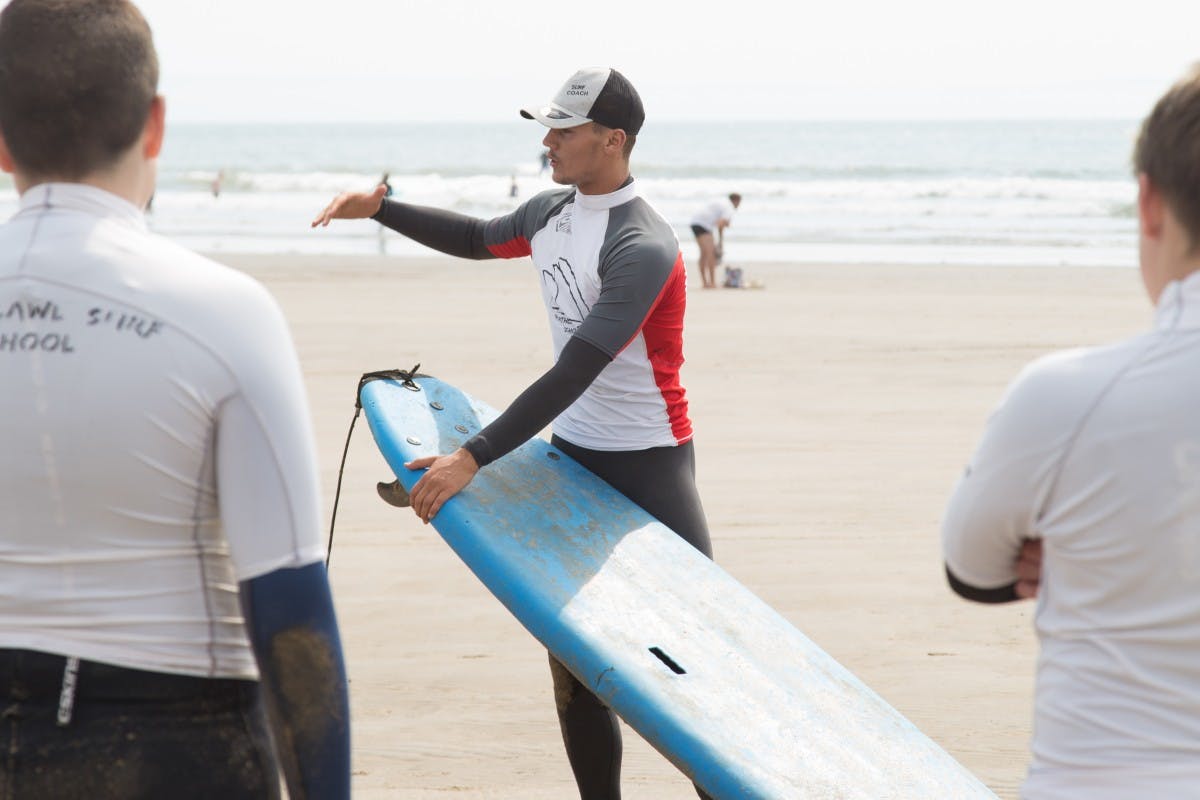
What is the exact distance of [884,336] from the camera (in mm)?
12602

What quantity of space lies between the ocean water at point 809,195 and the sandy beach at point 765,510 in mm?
1847

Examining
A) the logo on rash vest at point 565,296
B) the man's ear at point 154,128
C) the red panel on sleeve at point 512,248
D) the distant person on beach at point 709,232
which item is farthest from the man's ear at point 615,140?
the distant person on beach at point 709,232

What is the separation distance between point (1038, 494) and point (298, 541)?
0.84 metres

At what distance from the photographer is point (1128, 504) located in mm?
1542

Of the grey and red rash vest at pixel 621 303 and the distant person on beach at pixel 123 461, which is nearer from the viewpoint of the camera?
the distant person on beach at pixel 123 461

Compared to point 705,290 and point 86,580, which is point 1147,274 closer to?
point 86,580

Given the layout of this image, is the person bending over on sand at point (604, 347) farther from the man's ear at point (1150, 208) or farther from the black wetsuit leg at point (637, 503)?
the man's ear at point (1150, 208)

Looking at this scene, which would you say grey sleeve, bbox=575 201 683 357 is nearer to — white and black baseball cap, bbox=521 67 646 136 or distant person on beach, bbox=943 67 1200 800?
white and black baseball cap, bbox=521 67 646 136

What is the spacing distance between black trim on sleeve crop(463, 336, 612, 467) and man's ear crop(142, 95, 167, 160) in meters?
1.60

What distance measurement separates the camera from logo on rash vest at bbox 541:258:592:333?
11.5 ft

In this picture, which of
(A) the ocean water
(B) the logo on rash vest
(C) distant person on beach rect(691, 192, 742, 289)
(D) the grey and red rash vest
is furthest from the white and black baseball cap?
(C) distant person on beach rect(691, 192, 742, 289)

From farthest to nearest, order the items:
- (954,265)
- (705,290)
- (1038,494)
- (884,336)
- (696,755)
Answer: (954,265), (705,290), (884,336), (696,755), (1038,494)

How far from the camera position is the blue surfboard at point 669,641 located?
9.42 feet

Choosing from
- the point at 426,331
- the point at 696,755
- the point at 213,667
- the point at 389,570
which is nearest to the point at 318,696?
the point at 213,667
